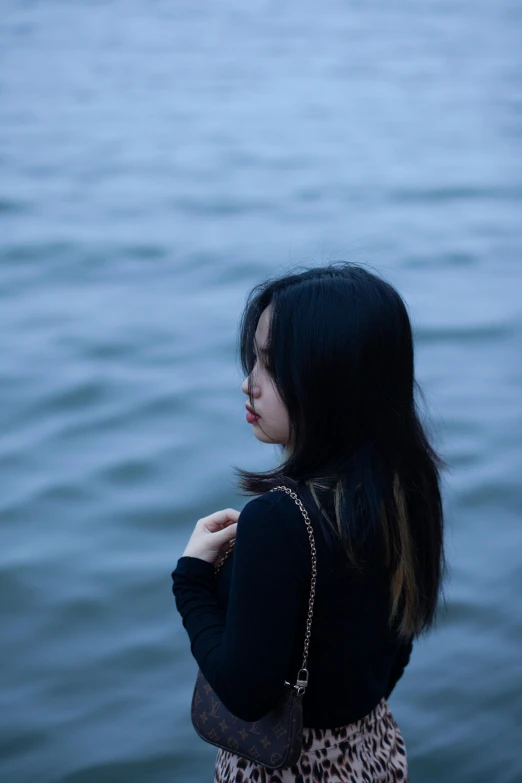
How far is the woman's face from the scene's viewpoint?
4.32 ft

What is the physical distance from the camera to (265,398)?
4.33 feet

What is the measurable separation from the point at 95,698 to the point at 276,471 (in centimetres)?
140

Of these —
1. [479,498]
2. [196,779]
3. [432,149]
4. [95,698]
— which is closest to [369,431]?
[196,779]

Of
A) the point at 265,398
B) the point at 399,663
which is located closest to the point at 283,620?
the point at 265,398

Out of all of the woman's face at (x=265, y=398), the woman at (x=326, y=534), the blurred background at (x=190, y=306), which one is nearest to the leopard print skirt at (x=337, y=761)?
the woman at (x=326, y=534)

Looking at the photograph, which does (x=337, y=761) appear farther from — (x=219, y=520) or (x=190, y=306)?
(x=190, y=306)

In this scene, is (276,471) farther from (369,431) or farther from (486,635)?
(486,635)

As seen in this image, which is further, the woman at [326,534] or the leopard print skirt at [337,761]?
the leopard print skirt at [337,761]

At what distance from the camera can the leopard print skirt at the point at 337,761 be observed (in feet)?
4.53

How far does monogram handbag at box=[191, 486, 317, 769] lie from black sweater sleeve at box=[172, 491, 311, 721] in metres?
0.02

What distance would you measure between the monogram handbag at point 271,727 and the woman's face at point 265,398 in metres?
0.11

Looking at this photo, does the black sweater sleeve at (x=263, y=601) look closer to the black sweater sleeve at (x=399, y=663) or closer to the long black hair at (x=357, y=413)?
the long black hair at (x=357, y=413)

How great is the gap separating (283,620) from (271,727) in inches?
7.4

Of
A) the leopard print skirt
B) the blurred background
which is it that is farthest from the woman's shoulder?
the blurred background
